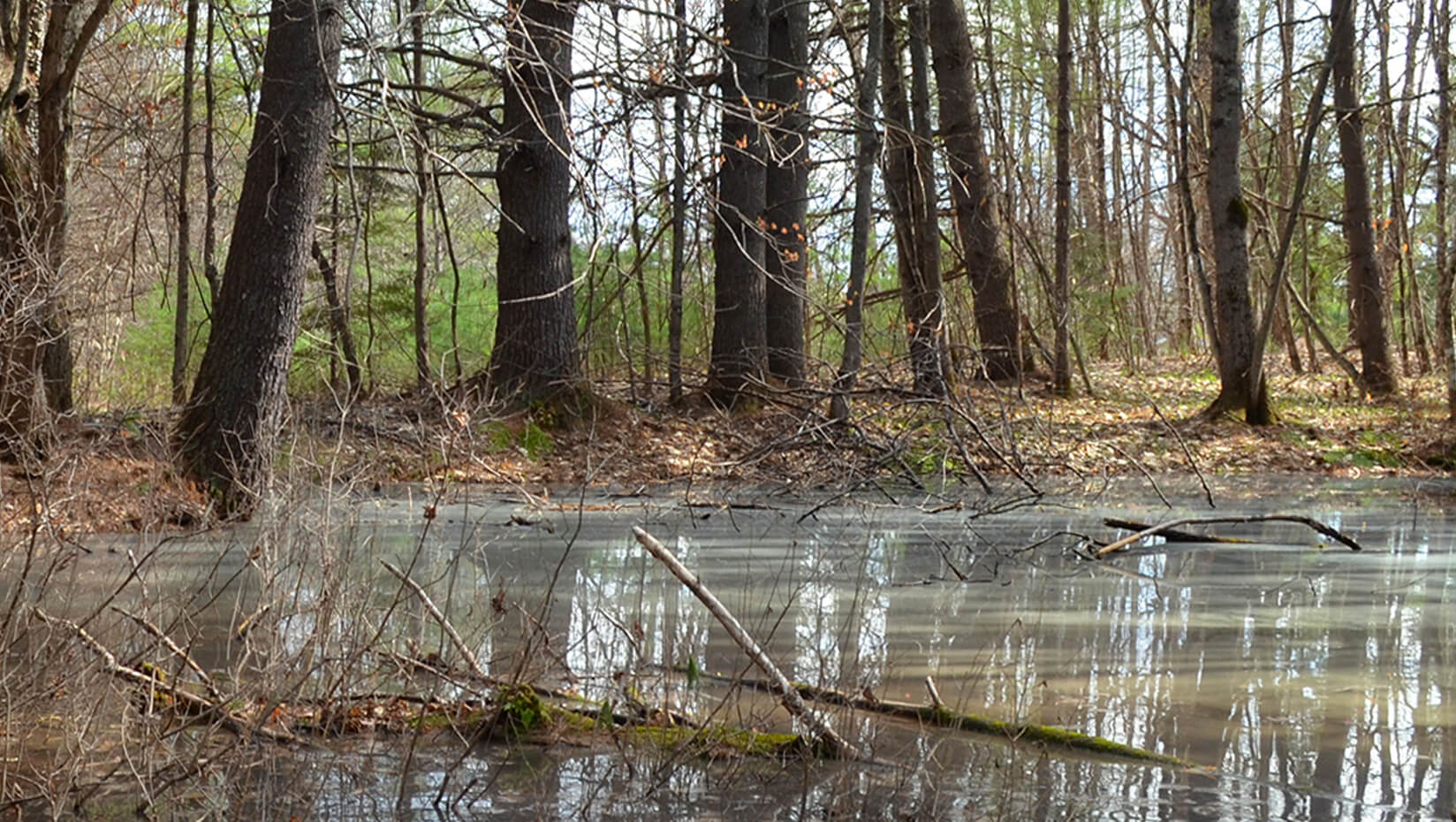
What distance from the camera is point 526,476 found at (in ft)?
40.2

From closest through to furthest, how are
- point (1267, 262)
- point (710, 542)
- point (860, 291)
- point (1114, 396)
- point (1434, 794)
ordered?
point (1434, 794), point (710, 542), point (860, 291), point (1114, 396), point (1267, 262)

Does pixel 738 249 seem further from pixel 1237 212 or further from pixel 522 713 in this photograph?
pixel 522 713

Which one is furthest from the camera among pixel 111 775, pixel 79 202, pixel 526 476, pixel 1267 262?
pixel 1267 262

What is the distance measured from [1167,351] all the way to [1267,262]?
1054 centimetres

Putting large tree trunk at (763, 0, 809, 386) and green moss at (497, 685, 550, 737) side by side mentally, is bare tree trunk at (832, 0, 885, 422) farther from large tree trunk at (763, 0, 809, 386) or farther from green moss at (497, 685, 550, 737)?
green moss at (497, 685, 550, 737)

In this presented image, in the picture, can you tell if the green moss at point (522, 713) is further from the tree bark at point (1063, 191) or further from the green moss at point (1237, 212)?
the tree bark at point (1063, 191)

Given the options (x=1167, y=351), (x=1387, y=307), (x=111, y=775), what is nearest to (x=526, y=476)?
(x=111, y=775)

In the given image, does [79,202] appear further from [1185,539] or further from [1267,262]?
[1267,262]

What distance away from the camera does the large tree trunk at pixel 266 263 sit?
9.58m

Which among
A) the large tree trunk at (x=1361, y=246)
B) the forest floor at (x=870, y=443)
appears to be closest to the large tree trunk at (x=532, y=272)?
the forest floor at (x=870, y=443)

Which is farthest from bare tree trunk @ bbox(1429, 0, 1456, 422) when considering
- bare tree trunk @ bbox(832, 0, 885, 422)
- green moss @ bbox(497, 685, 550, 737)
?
green moss @ bbox(497, 685, 550, 737)

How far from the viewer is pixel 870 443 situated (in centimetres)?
1074

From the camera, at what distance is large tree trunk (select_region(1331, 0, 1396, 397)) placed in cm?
1781

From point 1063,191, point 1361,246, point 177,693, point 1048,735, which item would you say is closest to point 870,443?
point 1048,735
